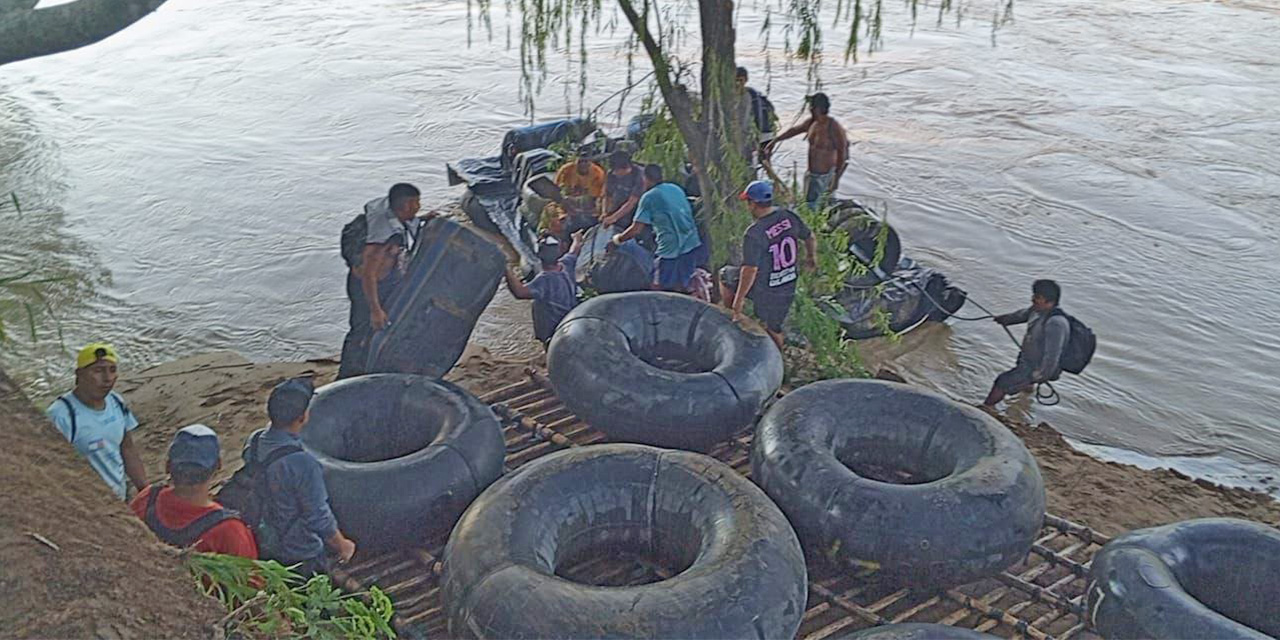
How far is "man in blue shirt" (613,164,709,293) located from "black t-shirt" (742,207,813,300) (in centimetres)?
90

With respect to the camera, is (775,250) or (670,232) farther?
(670,232)

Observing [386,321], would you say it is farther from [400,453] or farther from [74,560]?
[74,560]

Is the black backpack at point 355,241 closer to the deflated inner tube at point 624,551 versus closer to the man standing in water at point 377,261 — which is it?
the man standing in water at point 377,261

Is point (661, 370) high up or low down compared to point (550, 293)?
down

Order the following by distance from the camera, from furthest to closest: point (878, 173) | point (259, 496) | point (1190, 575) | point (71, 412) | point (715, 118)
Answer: point (878, 173), point (715, 118), point (1190, 575), point (71, 412), point (259, 496)

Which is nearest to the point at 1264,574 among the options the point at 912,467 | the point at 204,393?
the point at 912,467

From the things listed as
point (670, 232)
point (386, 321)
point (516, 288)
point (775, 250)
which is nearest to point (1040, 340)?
point (775, 250)

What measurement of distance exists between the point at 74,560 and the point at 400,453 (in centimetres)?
309

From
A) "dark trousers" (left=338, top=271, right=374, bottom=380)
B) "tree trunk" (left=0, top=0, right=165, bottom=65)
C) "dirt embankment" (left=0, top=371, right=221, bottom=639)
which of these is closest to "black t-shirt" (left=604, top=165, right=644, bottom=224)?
"dark trousers" (left=338, top=271, right=374, bottom=380)

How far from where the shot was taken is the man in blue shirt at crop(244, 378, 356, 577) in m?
4.42

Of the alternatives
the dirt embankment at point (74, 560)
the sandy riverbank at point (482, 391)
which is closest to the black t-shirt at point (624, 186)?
the sandy riverbank at point (482, 391)

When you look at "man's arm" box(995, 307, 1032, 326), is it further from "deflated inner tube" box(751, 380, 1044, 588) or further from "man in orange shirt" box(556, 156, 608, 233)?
"man in orange shirt" box(556, 156, 608, 233)

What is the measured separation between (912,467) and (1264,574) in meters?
1.80

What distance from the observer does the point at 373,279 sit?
6.70 meters
